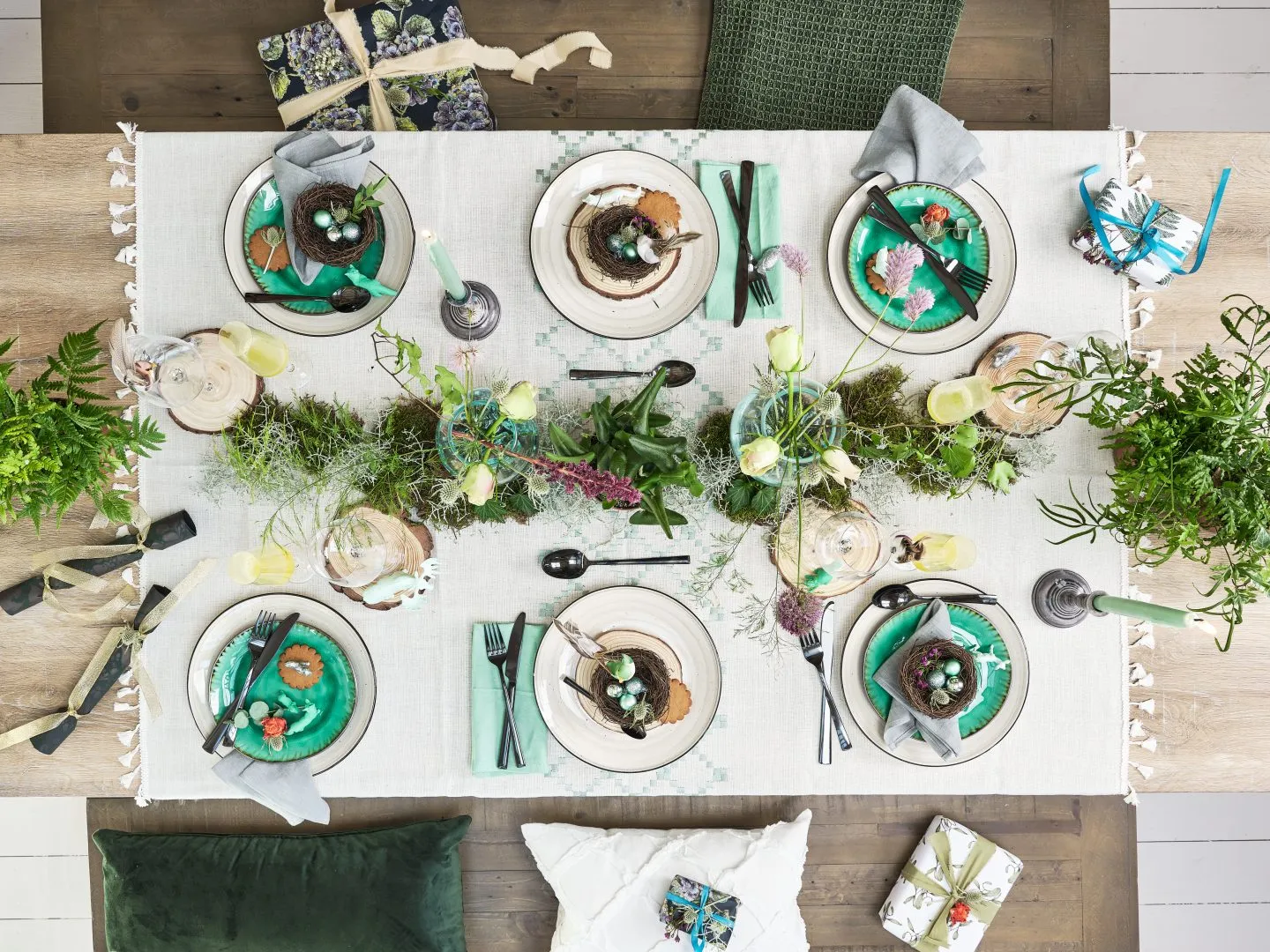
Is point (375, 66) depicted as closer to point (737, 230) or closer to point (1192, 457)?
point (737, 230)

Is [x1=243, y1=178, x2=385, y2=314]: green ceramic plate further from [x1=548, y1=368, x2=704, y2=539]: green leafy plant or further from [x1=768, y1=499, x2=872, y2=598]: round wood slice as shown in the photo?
[x1=768, y1=499, x2=872, y2=598]: round wood slice

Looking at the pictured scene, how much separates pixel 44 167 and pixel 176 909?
5.17 feet

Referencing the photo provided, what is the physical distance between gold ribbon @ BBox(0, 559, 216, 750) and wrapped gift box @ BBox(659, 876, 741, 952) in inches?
42.6

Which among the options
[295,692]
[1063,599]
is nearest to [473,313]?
[295,692]

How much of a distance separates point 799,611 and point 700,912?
711 mm

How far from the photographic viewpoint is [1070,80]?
6.07ft

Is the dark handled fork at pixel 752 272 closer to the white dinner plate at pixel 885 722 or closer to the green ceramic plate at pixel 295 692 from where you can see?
the white dinner plate at pixel 885 722

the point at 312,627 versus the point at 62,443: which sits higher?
the point at 62,443

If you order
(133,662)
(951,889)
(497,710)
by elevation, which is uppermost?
(133,662)

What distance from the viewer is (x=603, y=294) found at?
145 cm

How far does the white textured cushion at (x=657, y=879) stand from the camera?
1664mm

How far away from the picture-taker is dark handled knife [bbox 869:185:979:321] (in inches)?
56.7

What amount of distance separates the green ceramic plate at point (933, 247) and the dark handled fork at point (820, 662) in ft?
1.98

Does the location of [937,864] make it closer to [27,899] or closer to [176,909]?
[176,909]
